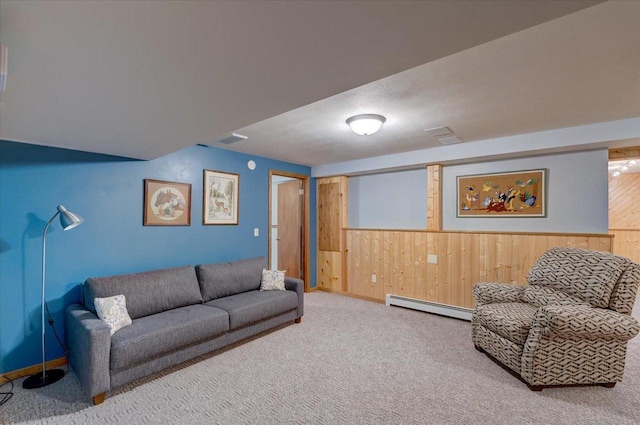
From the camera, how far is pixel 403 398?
220 centimetres

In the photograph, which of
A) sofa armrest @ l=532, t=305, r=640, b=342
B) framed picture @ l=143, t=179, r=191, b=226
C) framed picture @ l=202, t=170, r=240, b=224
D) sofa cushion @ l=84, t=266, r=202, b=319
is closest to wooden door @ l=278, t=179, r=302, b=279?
framed picture @ l=202, t=170, r=240, b=224

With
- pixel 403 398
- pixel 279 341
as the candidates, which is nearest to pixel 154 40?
pixel 403 398

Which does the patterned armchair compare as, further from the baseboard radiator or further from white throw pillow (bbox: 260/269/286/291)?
white throw pillow (bbox: 260/269/286/291)

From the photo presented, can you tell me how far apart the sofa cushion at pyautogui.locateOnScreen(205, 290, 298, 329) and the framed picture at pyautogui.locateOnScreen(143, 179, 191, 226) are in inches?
42.3

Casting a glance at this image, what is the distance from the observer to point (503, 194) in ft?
12.9

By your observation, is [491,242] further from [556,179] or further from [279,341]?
[279,341]

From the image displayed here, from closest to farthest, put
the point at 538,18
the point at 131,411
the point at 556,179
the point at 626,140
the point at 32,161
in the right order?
1. the point at 538,18
2. the point at 131,411
3. the point at 32,161
4. the point at 626,140
5. the point at 556,179

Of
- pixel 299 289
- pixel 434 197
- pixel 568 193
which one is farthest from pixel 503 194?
pixel 299 289

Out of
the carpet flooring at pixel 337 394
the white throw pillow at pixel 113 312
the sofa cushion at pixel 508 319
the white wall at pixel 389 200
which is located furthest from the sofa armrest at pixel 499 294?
the white throw pillow at pixel 113 312

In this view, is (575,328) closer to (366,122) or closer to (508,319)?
(508,319)

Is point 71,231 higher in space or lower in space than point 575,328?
higher

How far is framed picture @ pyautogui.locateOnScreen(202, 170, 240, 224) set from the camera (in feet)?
12.6

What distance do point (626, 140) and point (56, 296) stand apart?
562 centimetres

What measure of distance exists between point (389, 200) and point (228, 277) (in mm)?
2863
